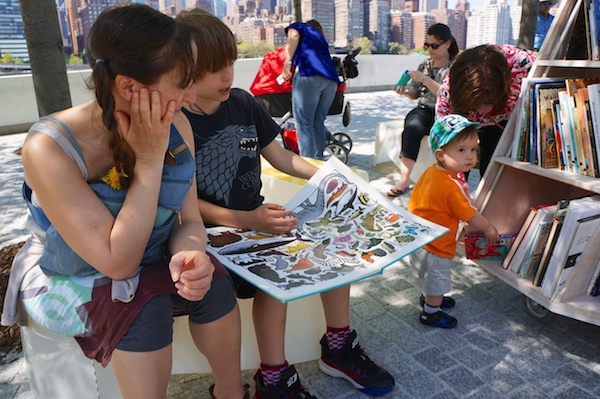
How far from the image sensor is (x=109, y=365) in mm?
1690

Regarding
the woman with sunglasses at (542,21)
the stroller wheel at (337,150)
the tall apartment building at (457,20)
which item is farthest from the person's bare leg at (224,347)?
the tall apartment building at (457,20)

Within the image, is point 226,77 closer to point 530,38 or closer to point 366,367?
point 366,367

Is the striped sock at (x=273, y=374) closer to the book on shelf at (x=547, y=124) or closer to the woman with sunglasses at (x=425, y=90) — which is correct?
the book on shelf at (x=547, y=124)

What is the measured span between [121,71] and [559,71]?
84.3 inches

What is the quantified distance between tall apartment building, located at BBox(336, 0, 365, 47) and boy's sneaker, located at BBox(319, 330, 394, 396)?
44.0 metres

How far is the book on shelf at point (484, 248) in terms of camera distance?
255 cm

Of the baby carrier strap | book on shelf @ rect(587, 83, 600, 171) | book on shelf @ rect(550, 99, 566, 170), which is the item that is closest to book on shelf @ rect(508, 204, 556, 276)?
book on shelf @ rect(550, 99, 566, 170)

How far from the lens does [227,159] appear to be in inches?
77.2

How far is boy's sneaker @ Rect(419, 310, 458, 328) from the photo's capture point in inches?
95.1

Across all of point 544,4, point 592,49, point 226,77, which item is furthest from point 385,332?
point 544,4

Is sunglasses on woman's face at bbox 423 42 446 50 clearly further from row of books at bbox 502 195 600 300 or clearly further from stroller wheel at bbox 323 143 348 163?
row of books at bbox 502 195 600 300

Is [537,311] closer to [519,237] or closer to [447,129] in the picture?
[519,237]

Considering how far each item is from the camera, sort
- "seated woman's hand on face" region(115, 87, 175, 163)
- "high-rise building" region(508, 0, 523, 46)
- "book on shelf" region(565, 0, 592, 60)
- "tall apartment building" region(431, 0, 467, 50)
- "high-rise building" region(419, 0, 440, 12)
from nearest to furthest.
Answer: "seated woman's hand on face" region(115, 87, 175, 163)
"book on shelf" region(565, 0, 592, 60)
"high-rise building" region(508, 0, 523, 46)
"tall apartment building" region(431, 0, 467, 50)
"high-rise building" region(419, 0, 440, 12)

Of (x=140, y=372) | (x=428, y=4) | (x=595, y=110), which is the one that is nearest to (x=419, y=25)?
(x=428, y=4)
